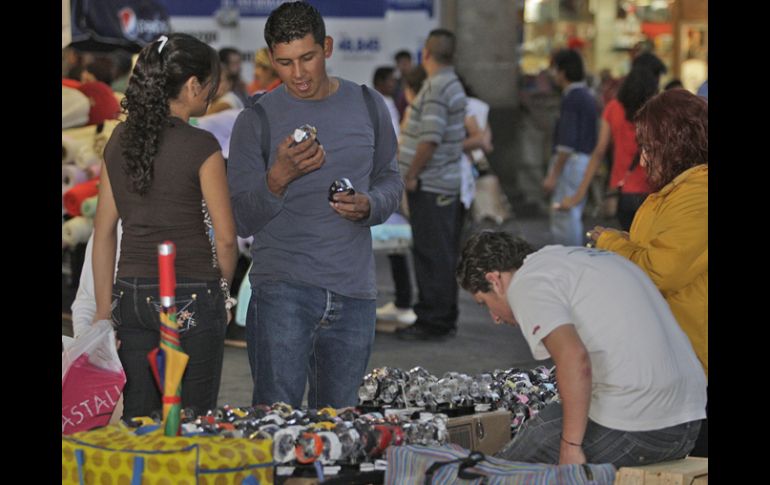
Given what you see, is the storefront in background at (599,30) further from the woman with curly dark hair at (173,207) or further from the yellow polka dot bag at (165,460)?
the yellow polka dot bag at (165,460)

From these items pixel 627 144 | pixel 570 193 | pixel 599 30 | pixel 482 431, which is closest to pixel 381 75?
pixel 570 193

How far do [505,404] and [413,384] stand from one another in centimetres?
35

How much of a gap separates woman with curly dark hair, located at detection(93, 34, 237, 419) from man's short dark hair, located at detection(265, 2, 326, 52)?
0.26m

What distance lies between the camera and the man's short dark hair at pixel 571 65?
1092cm

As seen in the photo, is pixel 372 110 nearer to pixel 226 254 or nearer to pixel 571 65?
pixel 226 254

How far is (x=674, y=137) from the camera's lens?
4.86 m

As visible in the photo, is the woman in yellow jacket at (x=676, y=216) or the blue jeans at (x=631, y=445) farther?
the woman in yellow jacket at (x=676, y=216)

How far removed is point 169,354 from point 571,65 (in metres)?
7.52

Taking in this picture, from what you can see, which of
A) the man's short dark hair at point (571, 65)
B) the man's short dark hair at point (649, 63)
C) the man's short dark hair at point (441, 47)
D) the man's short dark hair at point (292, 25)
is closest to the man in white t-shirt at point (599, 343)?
the man's short dark hair at point (292, 25)

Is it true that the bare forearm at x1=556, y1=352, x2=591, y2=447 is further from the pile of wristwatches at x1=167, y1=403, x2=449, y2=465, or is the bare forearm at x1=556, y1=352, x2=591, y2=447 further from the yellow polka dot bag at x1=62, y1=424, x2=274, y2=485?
the yellow polka dot bag at x1=62, y1=424, x2=274, y2=485

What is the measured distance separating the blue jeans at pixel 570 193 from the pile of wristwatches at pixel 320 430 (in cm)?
636

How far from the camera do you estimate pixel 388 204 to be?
5.04m
